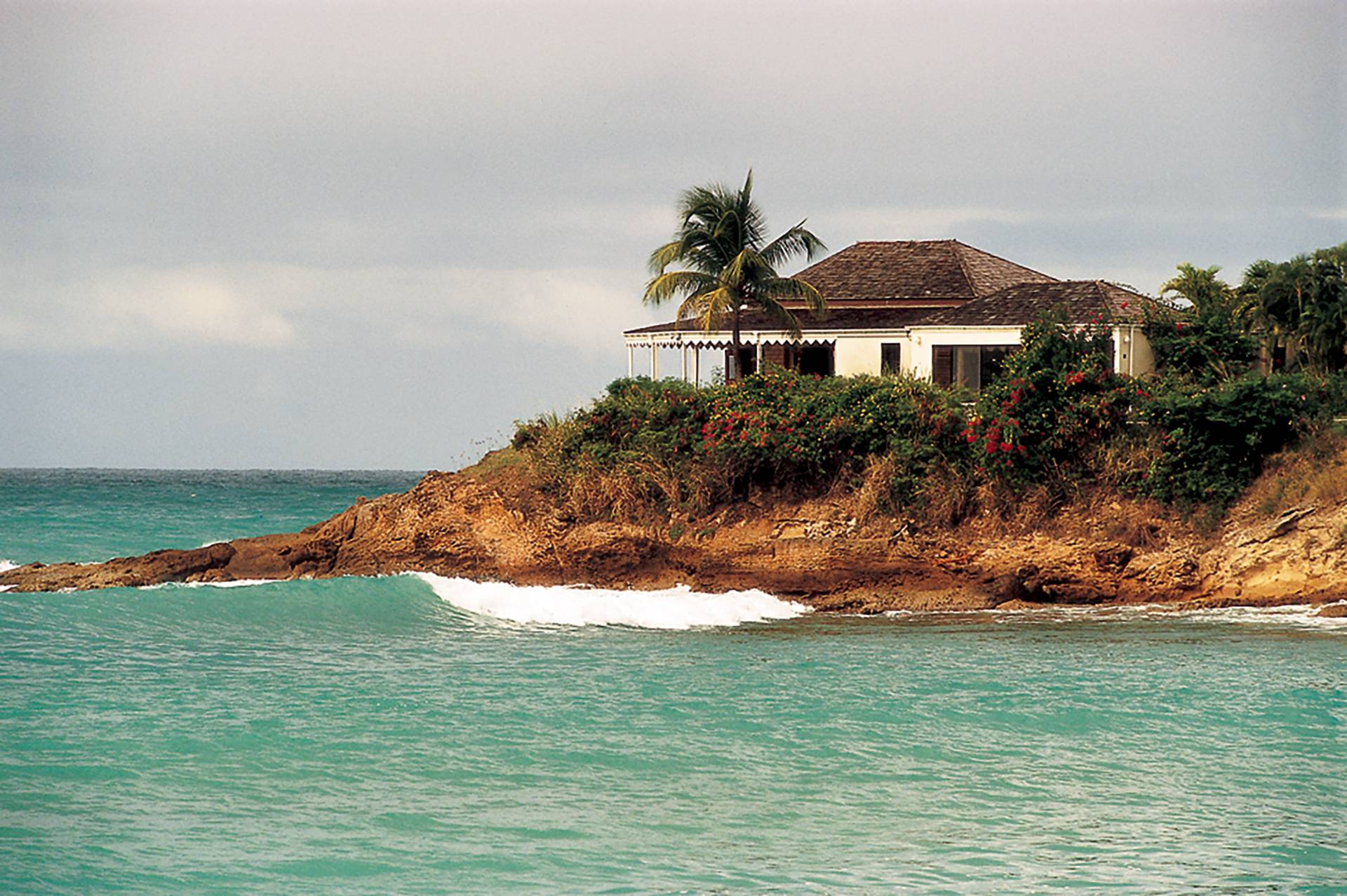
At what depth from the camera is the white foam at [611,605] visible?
23.7 meters

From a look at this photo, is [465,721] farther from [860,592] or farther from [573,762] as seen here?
[860,592]

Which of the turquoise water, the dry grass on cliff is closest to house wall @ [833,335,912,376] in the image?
the dry grass on cliff

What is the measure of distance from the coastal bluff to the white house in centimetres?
607

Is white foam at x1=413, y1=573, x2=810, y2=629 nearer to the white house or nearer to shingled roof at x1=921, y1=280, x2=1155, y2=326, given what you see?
the white house

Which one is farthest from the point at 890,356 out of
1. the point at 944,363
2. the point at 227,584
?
the point at 227,584

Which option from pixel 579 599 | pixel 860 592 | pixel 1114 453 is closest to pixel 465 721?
pixel 579 599

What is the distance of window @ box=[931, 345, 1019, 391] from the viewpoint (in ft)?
114

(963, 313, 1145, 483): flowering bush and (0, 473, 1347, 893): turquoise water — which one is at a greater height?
(963, 313, 1145, 483): flowering bush

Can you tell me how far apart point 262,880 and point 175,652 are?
36.1 ft

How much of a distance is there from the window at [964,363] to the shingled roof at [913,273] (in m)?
3.61

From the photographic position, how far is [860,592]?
25.4m

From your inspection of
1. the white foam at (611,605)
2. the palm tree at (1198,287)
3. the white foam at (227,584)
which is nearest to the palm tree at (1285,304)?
the palm tree at (1198,287)

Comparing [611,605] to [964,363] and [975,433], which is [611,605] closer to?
[975,433]

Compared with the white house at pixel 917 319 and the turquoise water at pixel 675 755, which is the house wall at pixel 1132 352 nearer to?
the white house at pixel 917 319
